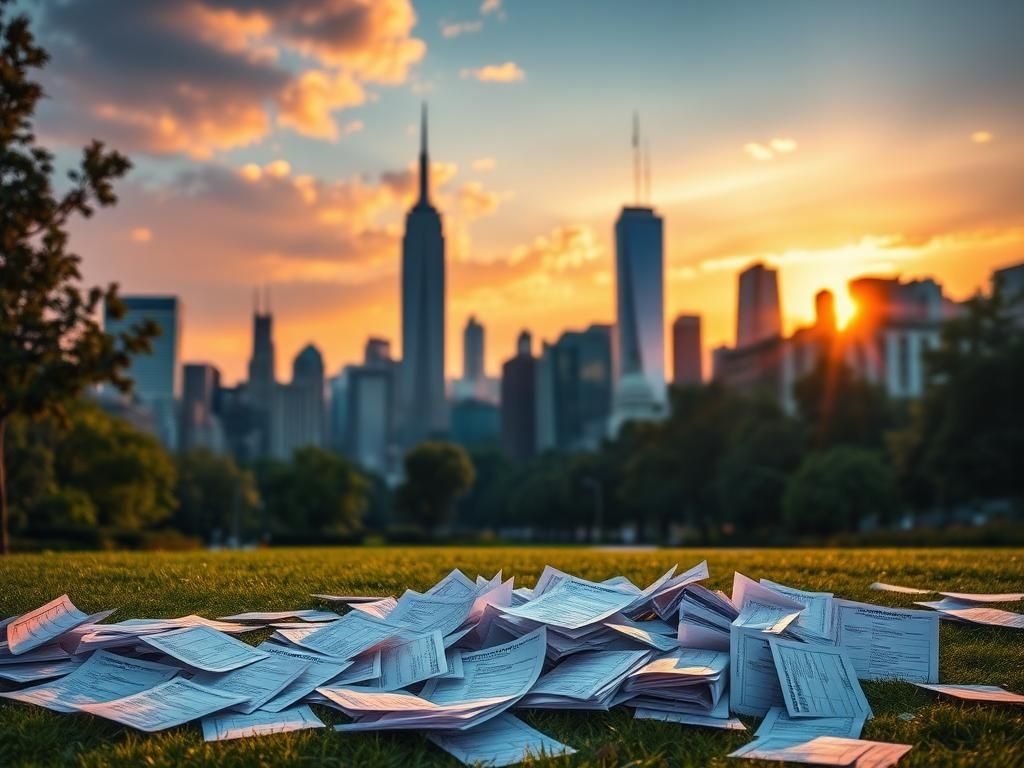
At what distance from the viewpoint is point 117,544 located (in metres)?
33.2

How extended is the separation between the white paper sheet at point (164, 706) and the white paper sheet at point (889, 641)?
143 inches

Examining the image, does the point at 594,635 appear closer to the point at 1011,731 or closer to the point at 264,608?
the point at 1011,731

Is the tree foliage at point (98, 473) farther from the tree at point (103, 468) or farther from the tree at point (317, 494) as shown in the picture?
the tree at point (317, 494)

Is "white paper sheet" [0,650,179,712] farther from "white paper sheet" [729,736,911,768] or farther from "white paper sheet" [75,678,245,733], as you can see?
"white paper sheet" [729,736,911,768]

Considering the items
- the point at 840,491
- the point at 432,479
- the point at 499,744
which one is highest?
the point at 499,744

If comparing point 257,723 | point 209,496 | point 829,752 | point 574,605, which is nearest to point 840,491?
point 574,605

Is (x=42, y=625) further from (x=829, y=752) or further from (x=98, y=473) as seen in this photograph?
(x=98, y=473)

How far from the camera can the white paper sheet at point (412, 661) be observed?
18.9 ft

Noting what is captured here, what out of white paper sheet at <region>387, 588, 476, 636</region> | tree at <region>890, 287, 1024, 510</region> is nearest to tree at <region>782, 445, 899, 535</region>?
tree at <region>890, 287, 1024, 510</region>

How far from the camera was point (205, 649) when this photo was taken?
20.1 feet

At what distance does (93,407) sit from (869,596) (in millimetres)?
58872

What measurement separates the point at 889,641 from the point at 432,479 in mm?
77034

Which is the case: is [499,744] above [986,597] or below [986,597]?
below

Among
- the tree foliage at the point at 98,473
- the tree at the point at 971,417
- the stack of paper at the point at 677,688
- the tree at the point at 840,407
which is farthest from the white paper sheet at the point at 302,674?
the tree at the point at 840,407
